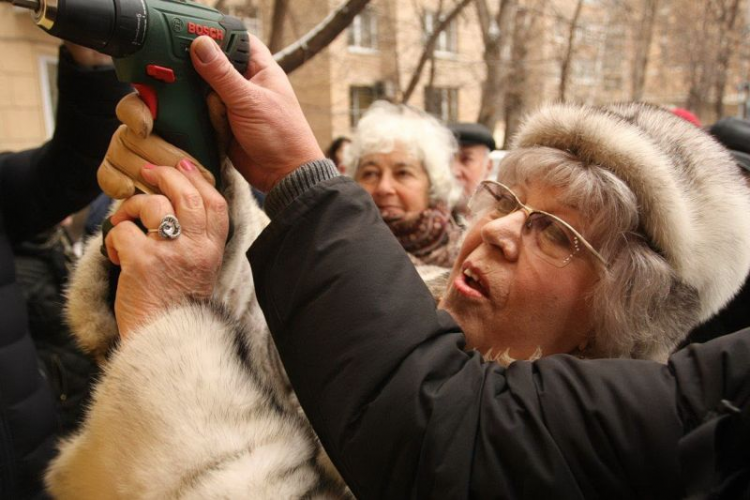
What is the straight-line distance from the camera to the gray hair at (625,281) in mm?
1206

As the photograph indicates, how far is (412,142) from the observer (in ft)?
11.3

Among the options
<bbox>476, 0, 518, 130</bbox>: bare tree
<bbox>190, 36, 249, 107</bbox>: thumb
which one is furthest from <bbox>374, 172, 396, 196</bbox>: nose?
<bbox>476, 0, 518, 130</bbox>: bare tree

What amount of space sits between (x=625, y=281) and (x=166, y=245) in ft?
3.01

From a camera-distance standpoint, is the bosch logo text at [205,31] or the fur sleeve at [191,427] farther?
the bosch logo text at [205,31]

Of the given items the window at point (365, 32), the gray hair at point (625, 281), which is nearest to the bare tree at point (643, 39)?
the window at point (365, 32)

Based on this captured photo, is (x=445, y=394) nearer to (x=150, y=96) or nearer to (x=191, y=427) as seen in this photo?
(x=191, y=427)

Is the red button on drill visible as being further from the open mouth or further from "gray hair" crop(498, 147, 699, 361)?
"gray hair" crop(498, 147, 699, 361)

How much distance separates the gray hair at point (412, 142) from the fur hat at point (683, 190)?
7.11 ft

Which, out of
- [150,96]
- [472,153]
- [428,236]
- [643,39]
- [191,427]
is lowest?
[428,236]

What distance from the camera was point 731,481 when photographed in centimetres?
78

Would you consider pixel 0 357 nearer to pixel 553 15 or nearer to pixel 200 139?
pixel 200 139

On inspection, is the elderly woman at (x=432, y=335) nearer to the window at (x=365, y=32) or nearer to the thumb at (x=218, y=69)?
the thumb at (x=218, y=69)

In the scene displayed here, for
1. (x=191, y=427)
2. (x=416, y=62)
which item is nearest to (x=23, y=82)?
(x=416, y=62)

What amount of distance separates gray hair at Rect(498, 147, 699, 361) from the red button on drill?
838 millimetres
